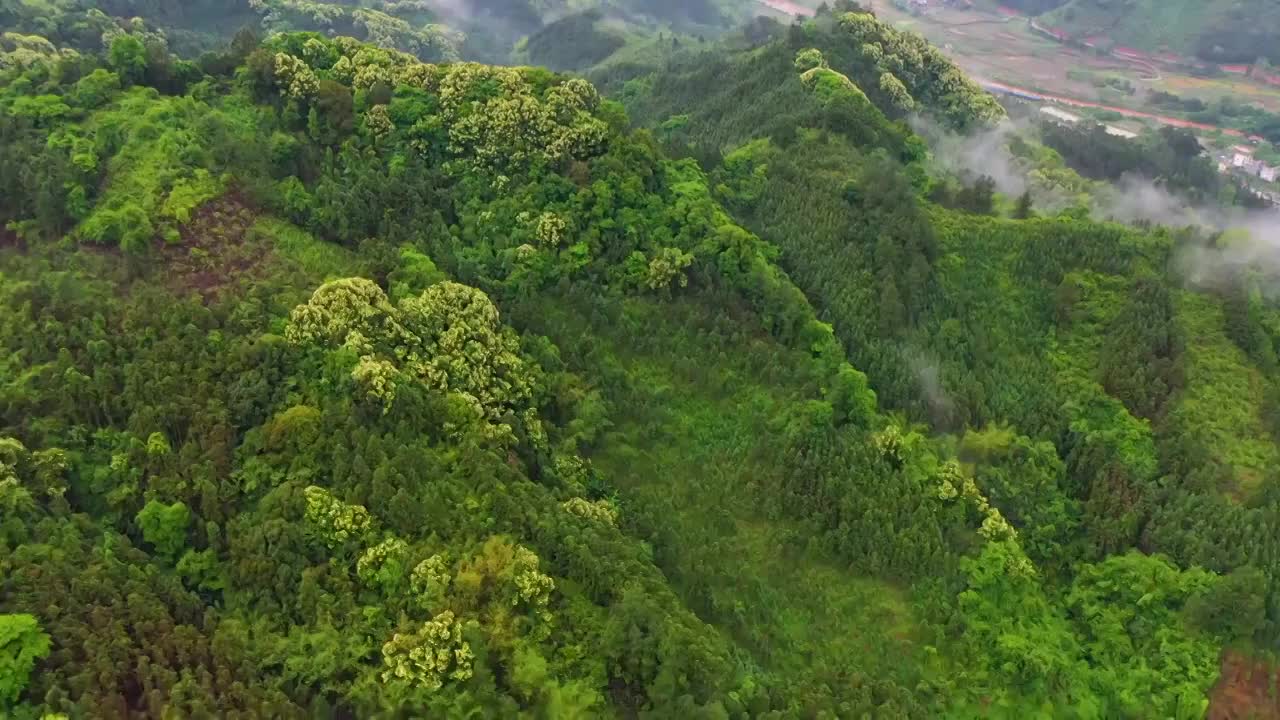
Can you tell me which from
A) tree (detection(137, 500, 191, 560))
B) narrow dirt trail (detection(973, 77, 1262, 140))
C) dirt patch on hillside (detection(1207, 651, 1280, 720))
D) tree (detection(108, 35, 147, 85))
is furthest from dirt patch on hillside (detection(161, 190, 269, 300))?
narrow dirt trail (detection(973, 77, 1262, 140))

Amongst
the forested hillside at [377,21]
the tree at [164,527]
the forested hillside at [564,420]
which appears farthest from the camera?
the forested hillside at [377,21]

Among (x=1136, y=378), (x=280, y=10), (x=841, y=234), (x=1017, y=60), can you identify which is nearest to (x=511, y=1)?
(x=280, y=10)

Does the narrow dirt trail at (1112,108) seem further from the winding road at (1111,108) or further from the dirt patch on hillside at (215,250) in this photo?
the dirt patch on hillside at (215,250)

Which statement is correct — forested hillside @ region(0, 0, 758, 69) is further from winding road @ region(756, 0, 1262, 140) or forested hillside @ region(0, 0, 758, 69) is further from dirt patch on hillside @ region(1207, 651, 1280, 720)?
dirt patch on hillside @ region(1207, 651, 1280, 720)

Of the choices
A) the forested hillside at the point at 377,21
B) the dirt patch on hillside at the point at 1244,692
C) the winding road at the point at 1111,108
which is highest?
the winding road at the point at 1111,108

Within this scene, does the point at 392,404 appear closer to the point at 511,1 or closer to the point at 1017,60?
the point at 511,1

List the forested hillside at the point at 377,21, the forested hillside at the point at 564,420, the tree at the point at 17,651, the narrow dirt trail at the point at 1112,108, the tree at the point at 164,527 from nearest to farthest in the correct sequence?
1. the tree at the point at 17,651
2. the forested hillside at the point at 564,420
3. the tree at the point at 164,527
4. the forested hillside at the point at 377,21
5. the narrow dirt trail at the point at 1112,108

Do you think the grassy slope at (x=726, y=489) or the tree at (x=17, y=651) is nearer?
the tree at (x=17, y=651)

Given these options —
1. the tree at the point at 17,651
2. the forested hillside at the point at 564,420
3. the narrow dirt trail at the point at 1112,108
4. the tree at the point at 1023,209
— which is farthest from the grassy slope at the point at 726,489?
the narrow dirt trail at the point at 1112,108

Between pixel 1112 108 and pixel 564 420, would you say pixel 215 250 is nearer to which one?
pixel 564 420
